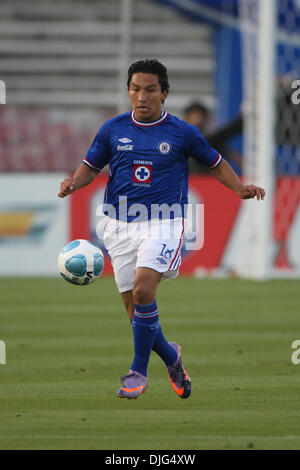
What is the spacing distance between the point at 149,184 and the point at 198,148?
0.41 metres

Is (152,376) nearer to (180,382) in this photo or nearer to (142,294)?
(180,382)

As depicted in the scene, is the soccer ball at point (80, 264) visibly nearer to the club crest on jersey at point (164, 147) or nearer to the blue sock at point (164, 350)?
the blue sock at point (164, 350)

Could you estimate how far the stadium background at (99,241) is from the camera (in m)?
5.54

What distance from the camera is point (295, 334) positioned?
9.11 meters

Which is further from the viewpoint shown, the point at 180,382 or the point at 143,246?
the point at 143,246

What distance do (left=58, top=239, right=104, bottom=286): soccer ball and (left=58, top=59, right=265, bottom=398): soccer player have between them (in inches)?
5.8

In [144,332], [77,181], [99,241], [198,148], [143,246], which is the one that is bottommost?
[99,241]

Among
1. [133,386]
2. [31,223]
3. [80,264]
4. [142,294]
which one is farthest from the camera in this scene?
[31,223]

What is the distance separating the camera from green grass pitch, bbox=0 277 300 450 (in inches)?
193

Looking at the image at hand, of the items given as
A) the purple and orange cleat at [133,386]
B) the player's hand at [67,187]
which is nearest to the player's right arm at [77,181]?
the player's hand at [67,187]

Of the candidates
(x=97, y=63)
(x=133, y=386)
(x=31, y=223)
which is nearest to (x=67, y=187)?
(x=133, y=386)

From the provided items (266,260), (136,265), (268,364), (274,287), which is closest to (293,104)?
(266,260)

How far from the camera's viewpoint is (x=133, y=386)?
5969 millimetres
